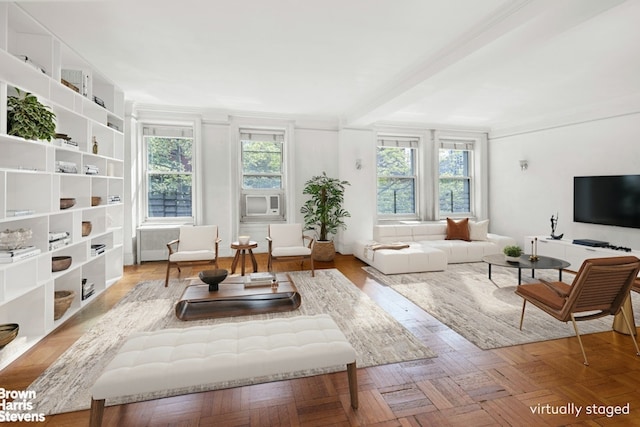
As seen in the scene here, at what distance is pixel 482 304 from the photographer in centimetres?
363

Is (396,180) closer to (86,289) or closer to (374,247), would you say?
(374,247)

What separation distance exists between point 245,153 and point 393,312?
15.0ft

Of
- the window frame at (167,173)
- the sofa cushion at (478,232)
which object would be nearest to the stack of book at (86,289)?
the window frame at (167,173)

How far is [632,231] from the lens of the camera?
4.78 metres

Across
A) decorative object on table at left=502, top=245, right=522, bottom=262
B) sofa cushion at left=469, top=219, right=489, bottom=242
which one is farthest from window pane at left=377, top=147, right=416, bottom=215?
decorative object on table at left=502, top=245, right=522, bottom=262

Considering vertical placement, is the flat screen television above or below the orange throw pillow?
above

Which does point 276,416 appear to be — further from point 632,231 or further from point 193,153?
point 632,231

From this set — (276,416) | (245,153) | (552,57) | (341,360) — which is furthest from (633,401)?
(245,153)

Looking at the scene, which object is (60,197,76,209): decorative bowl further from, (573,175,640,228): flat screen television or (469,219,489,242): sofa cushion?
(573,175,640,228): flat screen television

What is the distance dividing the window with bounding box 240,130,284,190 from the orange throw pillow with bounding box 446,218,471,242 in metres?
3.66

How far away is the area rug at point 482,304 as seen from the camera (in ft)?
9.45

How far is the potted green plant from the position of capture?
8.01 feet

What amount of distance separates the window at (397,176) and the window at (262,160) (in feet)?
7.50

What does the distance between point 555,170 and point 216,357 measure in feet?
22.1
